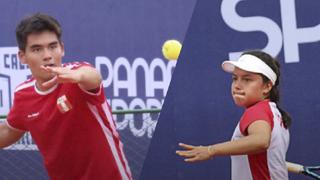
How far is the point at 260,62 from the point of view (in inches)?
138

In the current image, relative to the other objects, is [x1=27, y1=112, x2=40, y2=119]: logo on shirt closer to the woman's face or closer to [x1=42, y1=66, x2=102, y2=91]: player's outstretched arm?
[x1=42, y1=66, x2=102, y2=91]: player's outstretched arm

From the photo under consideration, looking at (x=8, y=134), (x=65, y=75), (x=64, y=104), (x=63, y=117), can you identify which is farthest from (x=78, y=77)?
(x=8, y=134)

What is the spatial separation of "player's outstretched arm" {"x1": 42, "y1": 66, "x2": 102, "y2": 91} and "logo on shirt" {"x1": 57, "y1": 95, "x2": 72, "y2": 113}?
0.32 feet

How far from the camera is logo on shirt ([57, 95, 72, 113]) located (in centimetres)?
353

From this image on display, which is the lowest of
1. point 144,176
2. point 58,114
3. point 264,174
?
point 144,176

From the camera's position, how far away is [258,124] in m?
3.22

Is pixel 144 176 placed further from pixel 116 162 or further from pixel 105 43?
pixel 105 43

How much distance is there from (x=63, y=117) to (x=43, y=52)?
353 millimetres

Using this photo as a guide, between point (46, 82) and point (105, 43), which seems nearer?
point (46, 82)

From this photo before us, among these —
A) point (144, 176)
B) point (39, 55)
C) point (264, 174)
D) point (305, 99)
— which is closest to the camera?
point (264, 174)

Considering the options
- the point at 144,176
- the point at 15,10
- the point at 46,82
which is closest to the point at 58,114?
the point at 46,82

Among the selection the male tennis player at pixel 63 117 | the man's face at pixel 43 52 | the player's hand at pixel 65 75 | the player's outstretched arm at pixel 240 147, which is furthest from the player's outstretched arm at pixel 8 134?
the player's outstretched arm at pixel 240 147

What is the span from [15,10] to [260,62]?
4.56 meters

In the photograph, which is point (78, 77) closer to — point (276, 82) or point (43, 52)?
point (43, 52)
